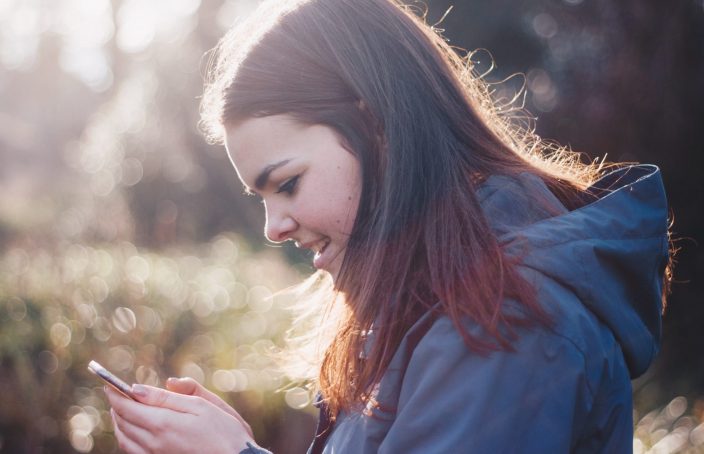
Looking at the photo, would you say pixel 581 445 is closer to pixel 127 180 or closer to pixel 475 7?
pixel 475 7

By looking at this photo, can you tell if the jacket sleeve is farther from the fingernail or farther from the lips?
the fingernail

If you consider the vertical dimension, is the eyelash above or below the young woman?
below

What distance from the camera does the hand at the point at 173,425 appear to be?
172cm

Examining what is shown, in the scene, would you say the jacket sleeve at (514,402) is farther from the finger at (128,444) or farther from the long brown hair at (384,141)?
the finger at (128,444)

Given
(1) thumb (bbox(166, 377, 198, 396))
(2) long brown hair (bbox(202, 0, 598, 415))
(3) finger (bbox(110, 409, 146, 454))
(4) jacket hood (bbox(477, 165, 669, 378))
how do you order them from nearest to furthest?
(4) jacket hood (bbox(477, 165, 669, 378)) < (2) long brown hair (bbox(202, 0, 598, 415)) < (3) finger (bbox(110, 409, 146, 454)) < (1) thumb (bbox(166, 377, 198, 396))

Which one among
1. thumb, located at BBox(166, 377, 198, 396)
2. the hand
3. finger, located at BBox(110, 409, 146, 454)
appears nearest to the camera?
→ the hand

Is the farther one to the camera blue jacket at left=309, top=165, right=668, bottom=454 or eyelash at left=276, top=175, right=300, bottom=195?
eyelash at left=276, top=175, right=300, bottom=195

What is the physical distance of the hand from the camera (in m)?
1.72

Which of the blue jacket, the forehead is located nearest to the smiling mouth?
the forehead

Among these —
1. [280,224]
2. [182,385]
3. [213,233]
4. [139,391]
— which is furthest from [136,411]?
[213,233]

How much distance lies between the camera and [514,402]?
1.27 meters

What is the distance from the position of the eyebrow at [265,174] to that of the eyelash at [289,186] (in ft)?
0.14

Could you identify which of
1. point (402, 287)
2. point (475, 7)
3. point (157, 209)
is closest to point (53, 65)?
point (157, 209)

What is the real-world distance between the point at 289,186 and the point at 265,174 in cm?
7
